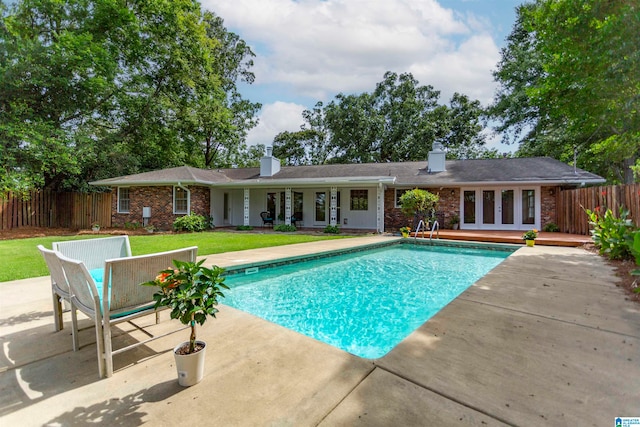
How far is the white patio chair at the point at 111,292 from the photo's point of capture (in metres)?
2.11

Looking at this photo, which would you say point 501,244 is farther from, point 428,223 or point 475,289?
point 475,289

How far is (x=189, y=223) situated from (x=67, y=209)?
758 cm

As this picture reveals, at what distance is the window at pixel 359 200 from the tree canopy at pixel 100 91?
12.2m

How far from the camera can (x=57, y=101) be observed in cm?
1417

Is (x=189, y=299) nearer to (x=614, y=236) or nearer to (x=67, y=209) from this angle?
(x=614, y=236)

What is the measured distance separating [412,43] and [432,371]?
51.6 ft

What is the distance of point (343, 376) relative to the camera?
83.5 inches

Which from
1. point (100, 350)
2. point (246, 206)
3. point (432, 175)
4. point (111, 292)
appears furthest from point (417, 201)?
point (100, 350)

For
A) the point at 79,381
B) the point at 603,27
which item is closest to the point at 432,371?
the point at 79,381

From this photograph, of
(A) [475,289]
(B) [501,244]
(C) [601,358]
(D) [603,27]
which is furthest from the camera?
(B) [501,244]

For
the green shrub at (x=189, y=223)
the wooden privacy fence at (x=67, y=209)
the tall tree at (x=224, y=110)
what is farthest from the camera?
the tall tree at (x=224, y=110)

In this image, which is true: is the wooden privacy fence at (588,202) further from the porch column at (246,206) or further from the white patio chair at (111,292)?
the porch column at (246,206)

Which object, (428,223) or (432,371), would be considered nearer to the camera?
(432,371)

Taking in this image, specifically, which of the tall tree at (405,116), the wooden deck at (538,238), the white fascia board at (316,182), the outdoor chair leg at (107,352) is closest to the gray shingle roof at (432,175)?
the white fascia board at (316,182)
